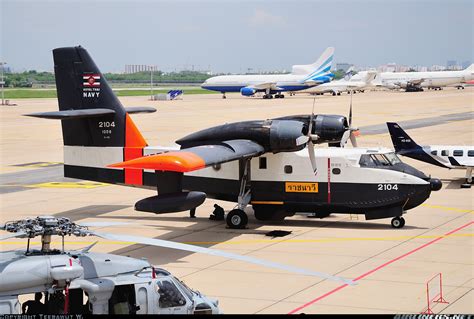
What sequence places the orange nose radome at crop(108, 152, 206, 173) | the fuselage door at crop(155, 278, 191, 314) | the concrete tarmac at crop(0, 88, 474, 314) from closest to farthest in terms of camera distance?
the fuselage door at crop(155, 278, 191, 314)
the concrete tarmac at crop(0, 88, 474, 314)
the orange nose radome at crop(108, 152, 206, 173)

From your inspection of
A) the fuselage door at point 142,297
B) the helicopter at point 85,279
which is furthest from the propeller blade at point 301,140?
the fuselage door at point 142,297

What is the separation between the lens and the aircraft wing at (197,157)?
22.8 m

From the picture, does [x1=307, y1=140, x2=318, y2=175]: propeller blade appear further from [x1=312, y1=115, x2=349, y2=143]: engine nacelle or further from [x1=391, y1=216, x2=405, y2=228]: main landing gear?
[x1=391, y1=216, x2=405, y2=228]: main landing gear

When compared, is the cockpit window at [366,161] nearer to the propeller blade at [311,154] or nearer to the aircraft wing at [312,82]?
the propeller blade at [311,154]

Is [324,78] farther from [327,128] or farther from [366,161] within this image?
[366,161]

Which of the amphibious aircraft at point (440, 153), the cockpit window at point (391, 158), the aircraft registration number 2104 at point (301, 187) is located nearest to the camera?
Result: the aircraft registration number 2104 at point (301, 187)

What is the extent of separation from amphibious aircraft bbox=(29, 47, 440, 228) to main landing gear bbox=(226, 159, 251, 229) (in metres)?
0.03

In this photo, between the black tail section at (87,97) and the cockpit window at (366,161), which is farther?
the black tail section at (87,97)

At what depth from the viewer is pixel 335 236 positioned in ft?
85.5

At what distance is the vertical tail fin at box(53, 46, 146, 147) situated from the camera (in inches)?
1128

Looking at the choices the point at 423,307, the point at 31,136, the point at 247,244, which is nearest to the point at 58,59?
the point at 247,244

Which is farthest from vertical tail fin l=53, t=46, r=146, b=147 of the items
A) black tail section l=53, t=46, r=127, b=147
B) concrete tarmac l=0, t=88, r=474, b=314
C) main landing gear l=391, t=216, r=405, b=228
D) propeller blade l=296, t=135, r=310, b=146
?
main landing gear l=391, t=216, r=405, b=228

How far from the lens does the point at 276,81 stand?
139 metres

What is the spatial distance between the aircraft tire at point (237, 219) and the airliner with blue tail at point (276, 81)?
105963mm
